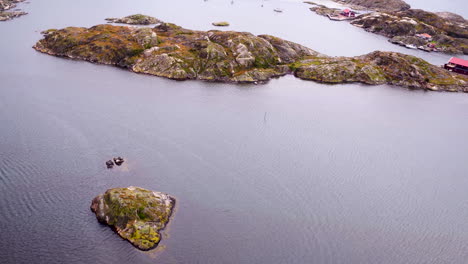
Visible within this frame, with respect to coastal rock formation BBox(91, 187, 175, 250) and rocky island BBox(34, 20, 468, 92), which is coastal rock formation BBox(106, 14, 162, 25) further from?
coastal rock formation BBox(91, 187, 175, 250)

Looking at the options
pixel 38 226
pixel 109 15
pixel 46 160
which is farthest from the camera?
pixel 109 15

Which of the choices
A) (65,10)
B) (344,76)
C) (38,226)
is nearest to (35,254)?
(38,226)

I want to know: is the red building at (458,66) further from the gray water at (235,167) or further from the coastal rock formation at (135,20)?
the coastal rock formation at (135,20)

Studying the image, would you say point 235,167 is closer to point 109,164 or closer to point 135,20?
point 109,164

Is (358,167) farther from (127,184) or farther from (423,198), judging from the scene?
(127,184)

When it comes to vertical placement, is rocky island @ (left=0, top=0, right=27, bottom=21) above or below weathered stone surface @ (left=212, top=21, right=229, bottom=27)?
below

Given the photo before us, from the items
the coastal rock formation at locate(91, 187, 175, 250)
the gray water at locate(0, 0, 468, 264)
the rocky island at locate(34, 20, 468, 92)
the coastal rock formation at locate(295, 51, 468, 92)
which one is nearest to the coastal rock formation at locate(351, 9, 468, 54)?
the coastal rock formation at locate(295, 51, 468, 92)

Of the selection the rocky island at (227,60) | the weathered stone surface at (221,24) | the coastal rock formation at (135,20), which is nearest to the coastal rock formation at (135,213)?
the rocky island at (227,60)
